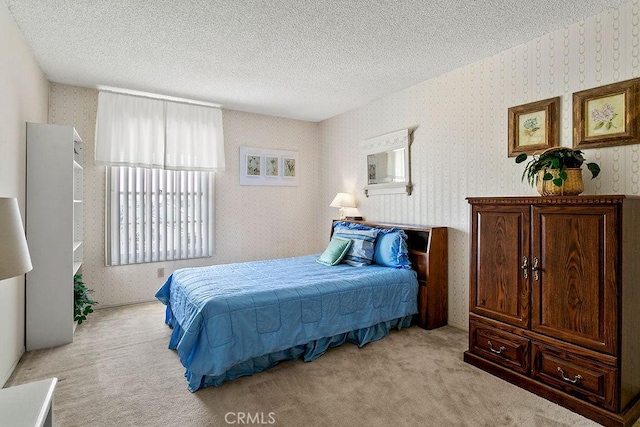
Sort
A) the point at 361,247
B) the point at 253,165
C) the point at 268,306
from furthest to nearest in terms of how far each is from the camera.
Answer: the point at 253,165, the point at 361,247, the point at 268,306

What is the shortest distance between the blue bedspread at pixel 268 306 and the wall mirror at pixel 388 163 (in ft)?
3.68

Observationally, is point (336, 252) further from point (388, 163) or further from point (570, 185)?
point (570, 185)

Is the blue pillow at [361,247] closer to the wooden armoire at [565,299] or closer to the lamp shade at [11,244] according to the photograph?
the wooden armoire at [565,299]

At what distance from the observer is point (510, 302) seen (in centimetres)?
238

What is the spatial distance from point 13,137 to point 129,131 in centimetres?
165

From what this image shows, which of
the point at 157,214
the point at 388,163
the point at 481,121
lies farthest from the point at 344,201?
the point at 157,214

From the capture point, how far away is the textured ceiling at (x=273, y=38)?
91.0 inches

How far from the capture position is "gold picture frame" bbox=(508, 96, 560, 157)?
2633mm

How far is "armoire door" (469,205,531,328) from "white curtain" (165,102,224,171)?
342cm

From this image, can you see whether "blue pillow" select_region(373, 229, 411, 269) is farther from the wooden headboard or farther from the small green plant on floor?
the small green plant on floor

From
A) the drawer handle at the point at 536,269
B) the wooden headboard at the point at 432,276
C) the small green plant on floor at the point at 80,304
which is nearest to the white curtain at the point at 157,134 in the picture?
the small green plant on floor at the point at 80,304

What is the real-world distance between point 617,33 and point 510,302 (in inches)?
79.0

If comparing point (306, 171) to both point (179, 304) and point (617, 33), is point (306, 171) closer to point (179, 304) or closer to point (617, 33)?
point (179, 304)

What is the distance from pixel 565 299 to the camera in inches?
82.2
